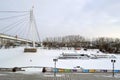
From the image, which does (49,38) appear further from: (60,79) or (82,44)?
(60,79)

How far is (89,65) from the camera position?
43.2 meters

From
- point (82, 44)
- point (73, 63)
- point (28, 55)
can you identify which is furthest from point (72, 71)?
point (82, 44)

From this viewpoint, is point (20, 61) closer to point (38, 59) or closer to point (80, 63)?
point (38, 59)

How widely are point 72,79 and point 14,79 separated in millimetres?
6874

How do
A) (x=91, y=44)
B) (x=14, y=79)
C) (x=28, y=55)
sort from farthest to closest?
(x=91, y=44), (x=28, y=55), (x=14, y=79)

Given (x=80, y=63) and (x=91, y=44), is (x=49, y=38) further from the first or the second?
(x=80, y=63)

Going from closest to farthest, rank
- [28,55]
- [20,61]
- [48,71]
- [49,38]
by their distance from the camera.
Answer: [48,71], [20,61], [28,55], [49,38]

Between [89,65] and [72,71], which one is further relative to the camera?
[89,65]

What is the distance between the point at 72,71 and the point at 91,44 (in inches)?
3760

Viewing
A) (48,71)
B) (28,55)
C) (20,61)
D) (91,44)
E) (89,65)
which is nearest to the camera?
(48,71)

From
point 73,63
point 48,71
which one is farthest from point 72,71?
point 73,63

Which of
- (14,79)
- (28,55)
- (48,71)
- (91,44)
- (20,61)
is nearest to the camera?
(14,79)

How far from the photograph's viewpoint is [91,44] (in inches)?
4978

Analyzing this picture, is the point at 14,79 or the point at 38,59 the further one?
the point at 38,59
